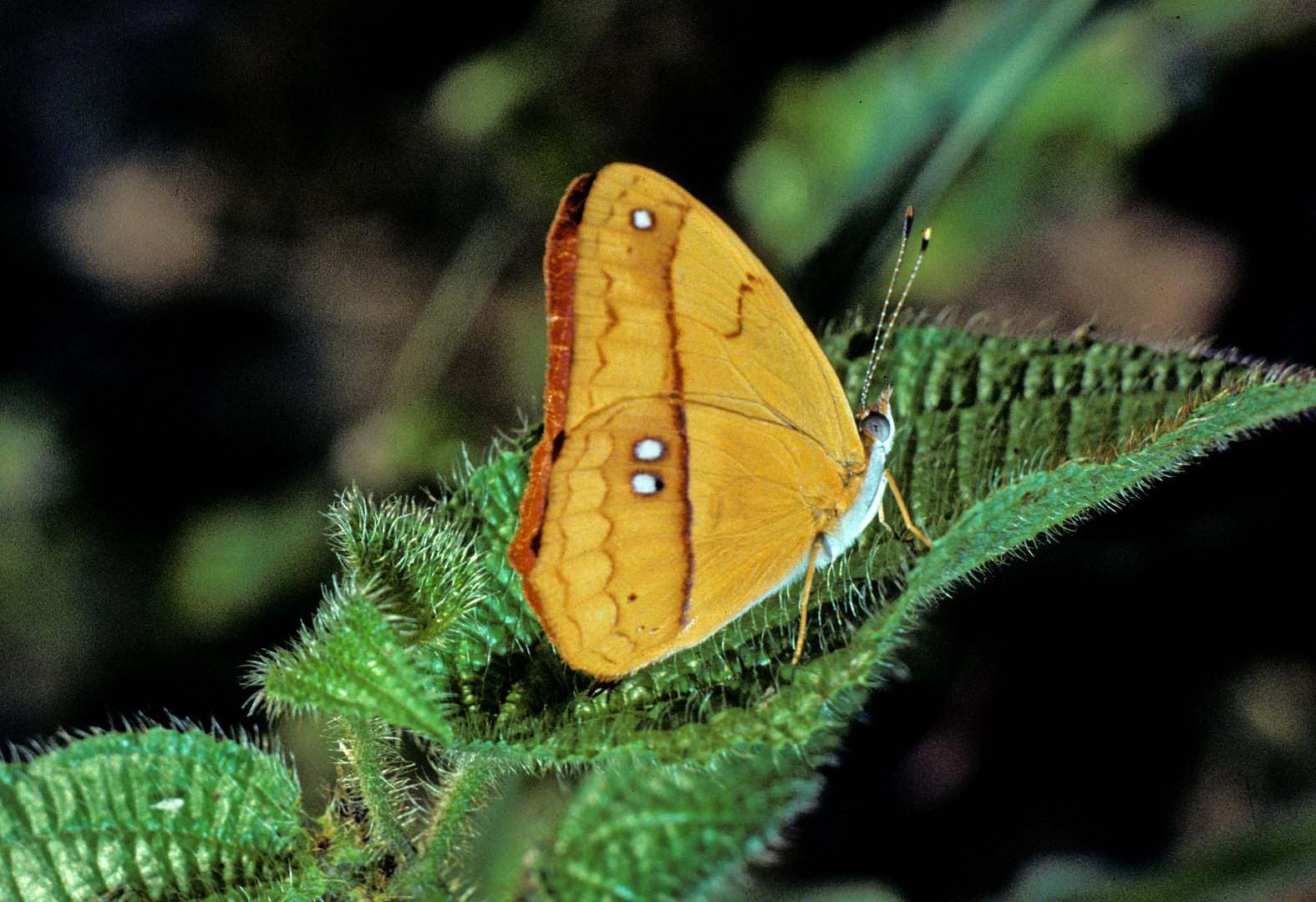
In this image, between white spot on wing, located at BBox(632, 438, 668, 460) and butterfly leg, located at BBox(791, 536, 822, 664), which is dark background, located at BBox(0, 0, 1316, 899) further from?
white spot on wing, located at BBox(632, 438, 668, 460)

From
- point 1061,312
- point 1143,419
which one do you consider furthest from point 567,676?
point 1061,312

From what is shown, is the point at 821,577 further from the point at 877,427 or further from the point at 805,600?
the point at 877,427

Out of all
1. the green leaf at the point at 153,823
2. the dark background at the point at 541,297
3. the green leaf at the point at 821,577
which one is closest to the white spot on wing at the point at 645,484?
the green leaf at the point at 821,577

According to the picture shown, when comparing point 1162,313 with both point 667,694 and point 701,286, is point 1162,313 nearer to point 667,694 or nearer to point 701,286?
point 701,286

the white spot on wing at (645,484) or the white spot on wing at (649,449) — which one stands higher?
the white spot on wing at (649,449)

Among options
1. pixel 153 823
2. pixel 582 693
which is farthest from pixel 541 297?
pixel 153 823

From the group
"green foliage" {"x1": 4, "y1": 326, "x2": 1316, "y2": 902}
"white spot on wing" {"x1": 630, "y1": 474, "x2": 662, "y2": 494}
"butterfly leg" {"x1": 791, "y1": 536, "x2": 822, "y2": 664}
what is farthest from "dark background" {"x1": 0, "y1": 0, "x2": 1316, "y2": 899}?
"white spot on wing" {"x1": 630, "y1": 474, "x2": 662, "y2": 494}

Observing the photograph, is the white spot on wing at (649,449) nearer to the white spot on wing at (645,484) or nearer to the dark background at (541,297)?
the white spot on wing at (645,484)
